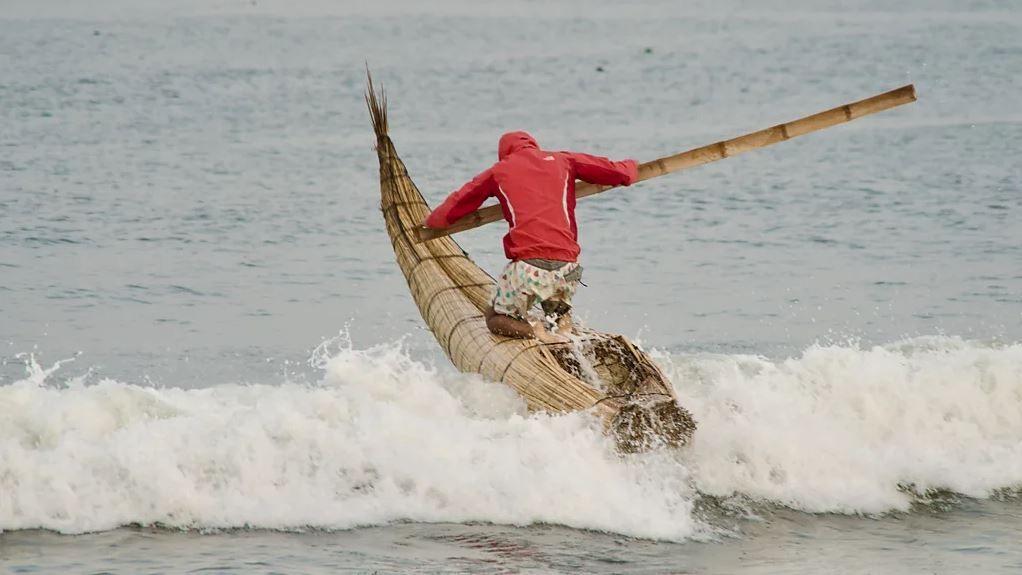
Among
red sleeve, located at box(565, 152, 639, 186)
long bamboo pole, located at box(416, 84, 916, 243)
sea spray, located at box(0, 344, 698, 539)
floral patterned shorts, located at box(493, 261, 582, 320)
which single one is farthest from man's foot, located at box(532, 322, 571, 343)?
red sleeve, located at box(565, 152, 639, 186)

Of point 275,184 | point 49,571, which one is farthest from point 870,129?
point 49,571

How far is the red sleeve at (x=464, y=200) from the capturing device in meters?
8.07

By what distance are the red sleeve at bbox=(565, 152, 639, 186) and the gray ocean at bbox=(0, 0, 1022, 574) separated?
4.21 ft

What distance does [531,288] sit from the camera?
7949 millimetres

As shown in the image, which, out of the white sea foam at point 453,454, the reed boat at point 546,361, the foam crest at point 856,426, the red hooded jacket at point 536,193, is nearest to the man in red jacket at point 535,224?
the red hooded jacket at point 536,193

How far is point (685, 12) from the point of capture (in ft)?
117

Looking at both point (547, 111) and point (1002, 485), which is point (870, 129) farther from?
point (1002, 485)

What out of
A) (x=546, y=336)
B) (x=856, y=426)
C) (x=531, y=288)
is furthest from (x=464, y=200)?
(x=856, y=426)

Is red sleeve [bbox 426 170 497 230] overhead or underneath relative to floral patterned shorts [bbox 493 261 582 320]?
overhead

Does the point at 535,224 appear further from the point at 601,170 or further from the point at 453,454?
the point at 453,454

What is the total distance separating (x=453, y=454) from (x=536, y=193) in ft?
4.99

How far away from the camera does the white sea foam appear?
275 inches

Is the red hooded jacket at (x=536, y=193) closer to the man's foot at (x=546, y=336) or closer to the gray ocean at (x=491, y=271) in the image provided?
the man's foot at (x=546, y=336)

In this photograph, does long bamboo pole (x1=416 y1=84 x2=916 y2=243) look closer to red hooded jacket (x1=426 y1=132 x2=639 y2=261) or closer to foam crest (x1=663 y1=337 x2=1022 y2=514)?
red hooded jacket (x1=426 y1=132 x2=639 y2=261)
